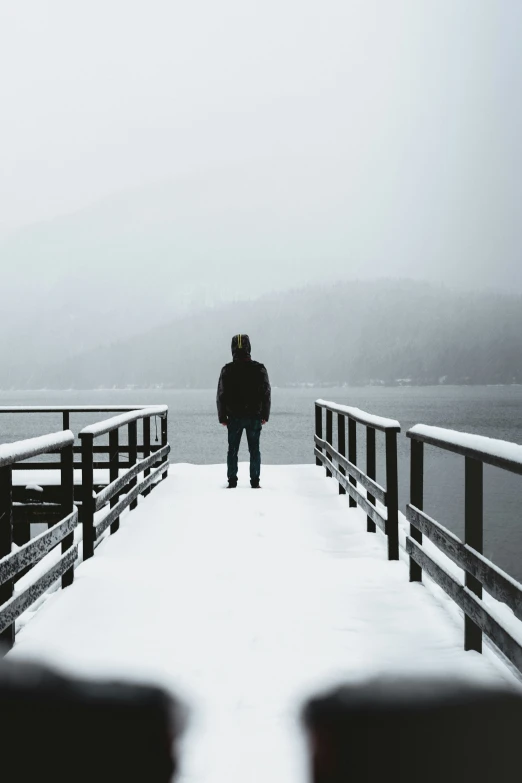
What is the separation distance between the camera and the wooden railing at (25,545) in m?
3.53

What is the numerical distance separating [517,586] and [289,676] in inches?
46.1

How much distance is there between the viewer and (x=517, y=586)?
2924 mm

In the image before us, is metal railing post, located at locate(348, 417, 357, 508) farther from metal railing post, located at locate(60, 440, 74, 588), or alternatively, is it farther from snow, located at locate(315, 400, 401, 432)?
metal railing post, located at locate(60, 440, 74, 588)

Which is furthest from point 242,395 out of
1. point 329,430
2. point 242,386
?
Result: point 329,430

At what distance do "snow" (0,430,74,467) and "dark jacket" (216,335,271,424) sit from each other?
4296 mm

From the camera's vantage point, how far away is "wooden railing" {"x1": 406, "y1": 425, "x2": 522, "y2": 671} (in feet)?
9.93

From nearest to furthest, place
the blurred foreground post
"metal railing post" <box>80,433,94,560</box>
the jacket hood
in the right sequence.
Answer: the blurred foreground post → "metal railing post" <box>80,433,94,560</box> → the jacket hood

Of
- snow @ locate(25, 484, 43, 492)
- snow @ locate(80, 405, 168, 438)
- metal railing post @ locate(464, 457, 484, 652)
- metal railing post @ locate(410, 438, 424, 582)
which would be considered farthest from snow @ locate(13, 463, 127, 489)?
metal railing post @ locate(464, 457, 484, 652)

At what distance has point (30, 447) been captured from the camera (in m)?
3.91

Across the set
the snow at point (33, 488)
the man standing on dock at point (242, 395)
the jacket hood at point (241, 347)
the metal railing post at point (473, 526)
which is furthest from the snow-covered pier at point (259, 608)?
the snow at point (33, 488)

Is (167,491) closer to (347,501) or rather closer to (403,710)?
(347,501)

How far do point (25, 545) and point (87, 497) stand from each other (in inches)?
66.5

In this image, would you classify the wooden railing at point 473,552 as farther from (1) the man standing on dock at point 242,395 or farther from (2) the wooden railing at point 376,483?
(1) the man standing on dock at point 242,395

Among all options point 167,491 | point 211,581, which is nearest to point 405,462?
point 167,491
